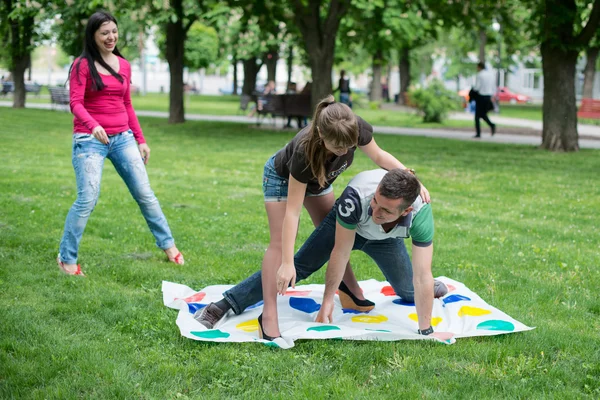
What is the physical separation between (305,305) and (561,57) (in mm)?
11107

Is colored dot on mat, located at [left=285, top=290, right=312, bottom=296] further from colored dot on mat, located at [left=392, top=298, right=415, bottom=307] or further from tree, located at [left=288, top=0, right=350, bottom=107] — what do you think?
tree, located at [left=288, top=0, right=350, bottom=107]

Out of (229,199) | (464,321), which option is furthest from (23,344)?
(229,199)

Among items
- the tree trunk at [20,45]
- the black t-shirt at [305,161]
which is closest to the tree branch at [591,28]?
the black t-shirt at [305,161]

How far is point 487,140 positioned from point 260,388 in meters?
15.4

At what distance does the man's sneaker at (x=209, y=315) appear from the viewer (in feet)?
15.4

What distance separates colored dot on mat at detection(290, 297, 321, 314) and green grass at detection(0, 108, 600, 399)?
71cm

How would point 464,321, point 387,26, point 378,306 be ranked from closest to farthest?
point 464,321, point 378,306, point 387,26

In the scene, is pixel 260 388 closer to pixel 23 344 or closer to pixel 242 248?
pixel 23 344

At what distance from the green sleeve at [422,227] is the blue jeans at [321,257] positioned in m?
0.47

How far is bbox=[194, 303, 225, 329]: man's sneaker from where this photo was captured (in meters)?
4.71

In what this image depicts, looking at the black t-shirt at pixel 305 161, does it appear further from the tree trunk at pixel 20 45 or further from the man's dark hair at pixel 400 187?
the tree trunk at pixel 20 45

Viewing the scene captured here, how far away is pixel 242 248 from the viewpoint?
6785mm

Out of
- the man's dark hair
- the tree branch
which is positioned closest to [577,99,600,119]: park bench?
the tree branch

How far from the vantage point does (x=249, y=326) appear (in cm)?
477
